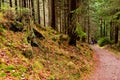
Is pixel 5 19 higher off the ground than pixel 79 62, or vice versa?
pixel 5 19

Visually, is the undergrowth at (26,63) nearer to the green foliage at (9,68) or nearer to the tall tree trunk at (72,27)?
the green foliage at (9,68)

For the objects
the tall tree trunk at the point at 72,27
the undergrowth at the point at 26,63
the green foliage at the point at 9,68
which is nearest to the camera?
the green foliage at the point at 9,68

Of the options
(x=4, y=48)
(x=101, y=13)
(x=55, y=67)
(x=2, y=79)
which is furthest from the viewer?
(x=101, y=13)

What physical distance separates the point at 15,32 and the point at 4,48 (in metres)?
2.40

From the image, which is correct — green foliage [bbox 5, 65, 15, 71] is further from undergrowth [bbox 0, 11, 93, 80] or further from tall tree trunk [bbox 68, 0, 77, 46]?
tall tree trunk [bbox 68, 0, 77, 46]

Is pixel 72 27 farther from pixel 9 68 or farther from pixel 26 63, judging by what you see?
pixel 9 68

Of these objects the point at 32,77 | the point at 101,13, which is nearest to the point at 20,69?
the point at 32,77

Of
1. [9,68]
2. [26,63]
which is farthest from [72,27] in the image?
[9,68]

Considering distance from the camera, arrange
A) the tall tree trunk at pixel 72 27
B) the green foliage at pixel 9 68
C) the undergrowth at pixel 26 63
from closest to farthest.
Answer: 1. the green foliage at pixel 9 68
2. the undergrowth at pixel 26 63
3. the tall tree trunk at pixel 72 27

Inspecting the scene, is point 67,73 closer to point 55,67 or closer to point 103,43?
point 55,67

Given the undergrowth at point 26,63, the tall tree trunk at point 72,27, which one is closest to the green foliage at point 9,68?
the undergrowth at point 26,63

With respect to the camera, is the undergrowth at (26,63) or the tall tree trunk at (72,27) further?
the tall tree trunk at (72,27)

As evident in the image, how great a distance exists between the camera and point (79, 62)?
1451 centimetres

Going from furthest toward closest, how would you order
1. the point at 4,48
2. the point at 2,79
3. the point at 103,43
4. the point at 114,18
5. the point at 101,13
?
the point at 103,43 < the point at 101,13 < the point at 114,18 < the point at 4,48 < the point at 2,79
